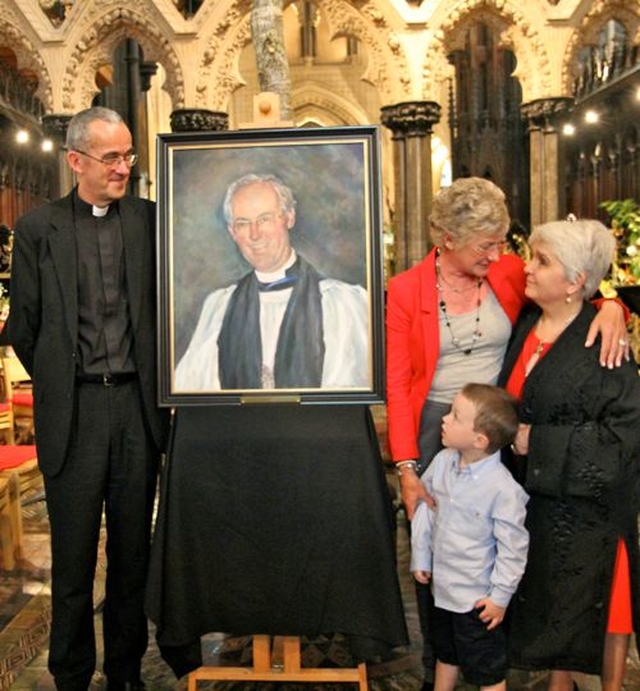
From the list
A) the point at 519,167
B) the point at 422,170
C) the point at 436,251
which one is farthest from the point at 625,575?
the point at 519,167

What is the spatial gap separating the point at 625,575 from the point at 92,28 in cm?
695

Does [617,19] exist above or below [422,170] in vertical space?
above

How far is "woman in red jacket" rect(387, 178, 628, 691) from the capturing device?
7.54 feet

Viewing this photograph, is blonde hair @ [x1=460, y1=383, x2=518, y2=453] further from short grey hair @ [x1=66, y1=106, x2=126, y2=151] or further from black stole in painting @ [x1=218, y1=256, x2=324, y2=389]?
short grey hair @ [x1=66, y1=106, x2=126, y2=151]

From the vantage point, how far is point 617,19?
7.43 metres

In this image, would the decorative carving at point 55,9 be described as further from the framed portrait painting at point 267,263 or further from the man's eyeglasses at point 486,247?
the man's eyeglasses at point 486,247

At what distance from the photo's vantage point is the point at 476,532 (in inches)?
83.3

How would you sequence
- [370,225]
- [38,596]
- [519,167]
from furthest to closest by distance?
[519,167]
[38,596]
[370,225]

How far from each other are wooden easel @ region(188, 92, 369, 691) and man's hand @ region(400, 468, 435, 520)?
51 cm

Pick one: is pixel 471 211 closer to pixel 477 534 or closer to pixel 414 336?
pixel 414 336

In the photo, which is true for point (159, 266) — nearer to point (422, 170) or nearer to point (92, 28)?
point (422, 170)

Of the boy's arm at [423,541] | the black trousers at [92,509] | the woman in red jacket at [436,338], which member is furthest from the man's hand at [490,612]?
the black trousers at [92,509]

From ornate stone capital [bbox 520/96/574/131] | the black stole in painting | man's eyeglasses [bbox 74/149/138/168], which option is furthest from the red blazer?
ornate stone capital [bbox 520/96/574/131]

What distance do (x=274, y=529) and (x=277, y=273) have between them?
0.73m
